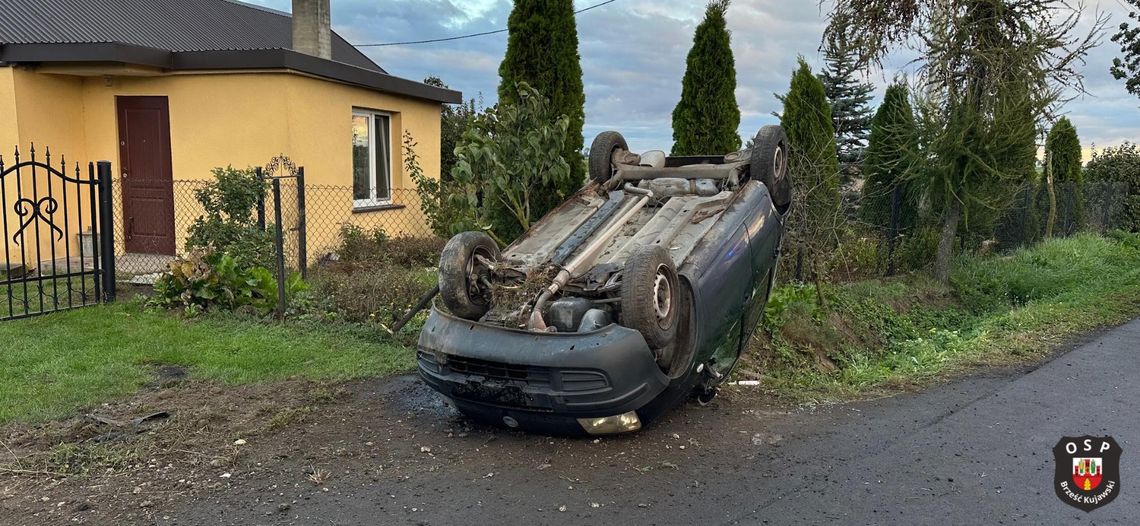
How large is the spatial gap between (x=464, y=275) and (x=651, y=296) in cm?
124

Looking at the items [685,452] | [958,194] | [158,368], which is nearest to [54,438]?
[158,368]

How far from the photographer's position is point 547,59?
30.5 ft

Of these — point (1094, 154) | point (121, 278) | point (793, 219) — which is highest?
point (1094, 154)

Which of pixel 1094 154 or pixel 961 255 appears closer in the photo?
pixel 961 255

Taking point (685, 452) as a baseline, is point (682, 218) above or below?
above

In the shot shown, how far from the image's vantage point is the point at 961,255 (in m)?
11.9

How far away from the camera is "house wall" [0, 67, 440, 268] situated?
32.3ft

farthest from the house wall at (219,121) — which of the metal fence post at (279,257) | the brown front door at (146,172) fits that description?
the metal fence post at (279,257)

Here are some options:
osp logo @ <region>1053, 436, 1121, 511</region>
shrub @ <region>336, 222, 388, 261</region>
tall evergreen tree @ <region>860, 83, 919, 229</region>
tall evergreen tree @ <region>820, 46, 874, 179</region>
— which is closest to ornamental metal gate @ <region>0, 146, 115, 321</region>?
shrub @ <region>336, 222, 388, 261</region>

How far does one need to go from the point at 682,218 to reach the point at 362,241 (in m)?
6.57

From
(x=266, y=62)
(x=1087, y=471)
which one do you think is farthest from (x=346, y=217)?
(x=1087, y=471)

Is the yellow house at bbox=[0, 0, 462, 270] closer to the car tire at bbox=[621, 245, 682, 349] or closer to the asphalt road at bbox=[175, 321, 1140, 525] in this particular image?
the asphalt road at bbox=[175, 321, 1140, 525]

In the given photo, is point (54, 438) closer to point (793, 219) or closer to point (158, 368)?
point (158, 368)

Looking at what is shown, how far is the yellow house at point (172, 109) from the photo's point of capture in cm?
971
